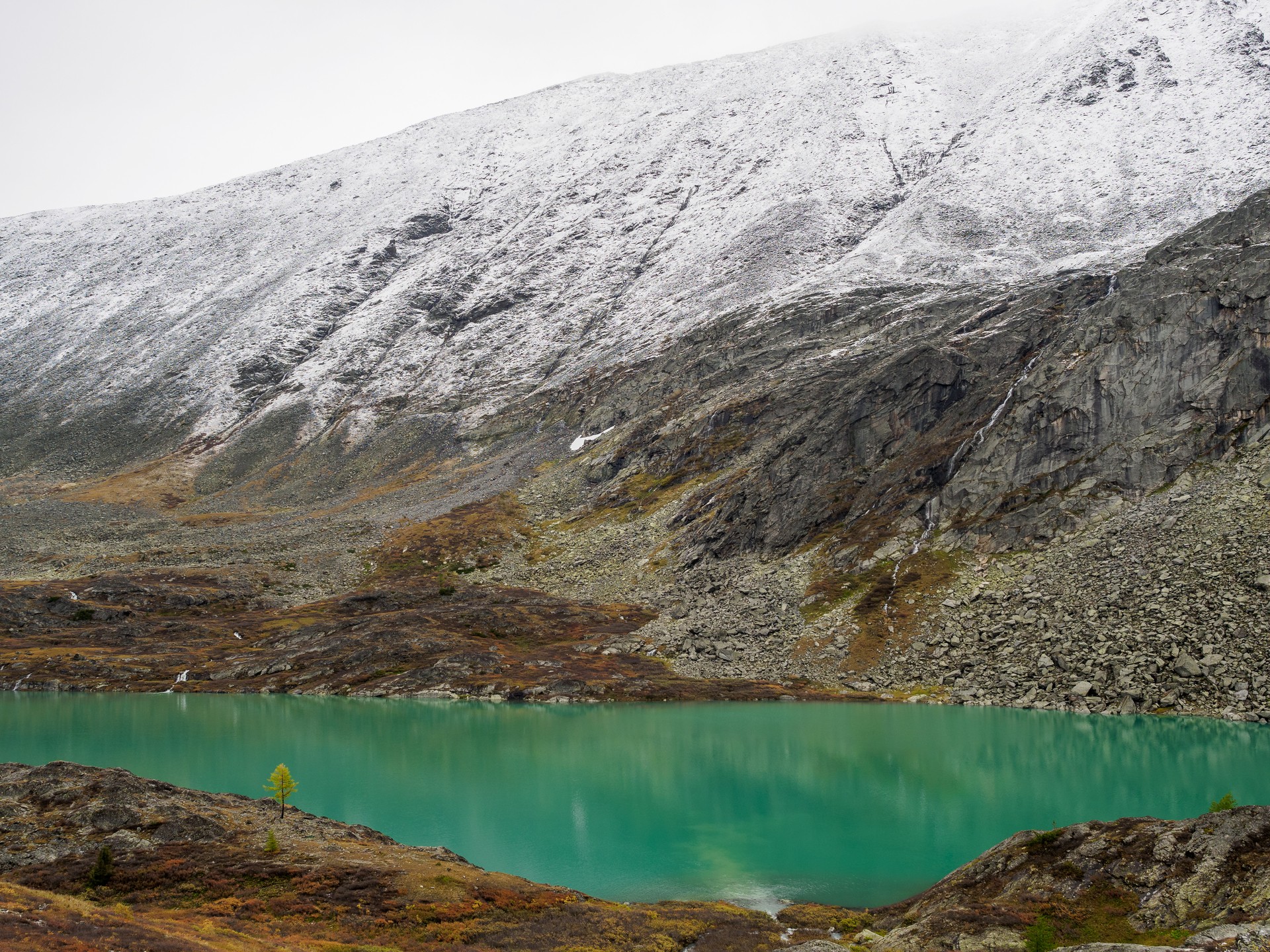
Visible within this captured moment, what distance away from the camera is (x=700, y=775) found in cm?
3975

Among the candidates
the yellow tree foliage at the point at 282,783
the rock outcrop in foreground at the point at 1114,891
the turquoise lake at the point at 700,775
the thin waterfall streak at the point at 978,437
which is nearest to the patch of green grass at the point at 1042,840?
the rock outcrop in foreground at the point at 1114,891

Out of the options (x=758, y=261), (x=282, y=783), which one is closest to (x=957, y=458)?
(x=282, y=783)

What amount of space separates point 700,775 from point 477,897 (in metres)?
Result: 20.5

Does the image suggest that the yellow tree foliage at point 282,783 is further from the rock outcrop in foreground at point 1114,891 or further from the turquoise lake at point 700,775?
the rock outcrop in foreground at point 1114,891

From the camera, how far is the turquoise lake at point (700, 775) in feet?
91.4

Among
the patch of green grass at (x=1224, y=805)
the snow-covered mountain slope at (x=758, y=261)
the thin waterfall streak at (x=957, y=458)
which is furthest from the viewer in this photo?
the snow-covered mountain slope at (x=758, y=261)

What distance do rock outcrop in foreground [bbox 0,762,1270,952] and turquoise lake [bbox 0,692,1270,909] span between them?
4501 mm

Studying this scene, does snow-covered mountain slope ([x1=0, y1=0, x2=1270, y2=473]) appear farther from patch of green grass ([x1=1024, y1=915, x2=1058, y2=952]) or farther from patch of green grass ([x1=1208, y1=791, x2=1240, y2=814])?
patch of green grass ([x1=1024, y1=915, x2=1058, y2=952])

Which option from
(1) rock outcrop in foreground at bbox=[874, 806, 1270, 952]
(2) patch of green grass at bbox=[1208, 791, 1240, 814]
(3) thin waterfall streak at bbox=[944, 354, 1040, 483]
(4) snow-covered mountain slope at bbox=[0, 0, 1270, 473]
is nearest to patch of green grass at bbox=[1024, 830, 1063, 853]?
(1) rock outcrop in foreground at bbox=[874, 806, 1270, 952]

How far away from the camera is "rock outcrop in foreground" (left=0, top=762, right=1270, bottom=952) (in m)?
15.2

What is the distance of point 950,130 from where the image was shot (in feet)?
649

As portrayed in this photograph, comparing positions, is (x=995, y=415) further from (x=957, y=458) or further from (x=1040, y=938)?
(x=1040, y=938)

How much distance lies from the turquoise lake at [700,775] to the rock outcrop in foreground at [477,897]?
4501 mm

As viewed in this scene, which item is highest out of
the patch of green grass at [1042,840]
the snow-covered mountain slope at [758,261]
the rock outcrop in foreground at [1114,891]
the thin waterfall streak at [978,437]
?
the snow-covered mountain slope at [758,261]
